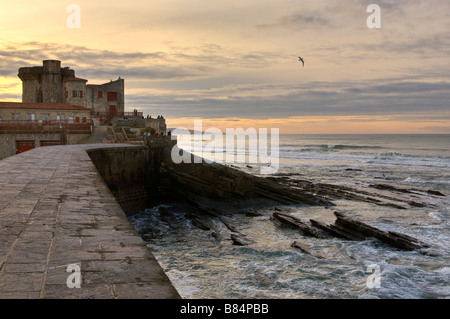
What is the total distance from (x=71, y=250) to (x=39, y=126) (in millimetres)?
40858

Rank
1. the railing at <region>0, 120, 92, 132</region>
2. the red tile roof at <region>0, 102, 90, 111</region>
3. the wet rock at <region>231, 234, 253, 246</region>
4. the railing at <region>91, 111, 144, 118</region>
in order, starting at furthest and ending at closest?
the railing at <region>91, 111, 144, 118</region>, the red tile roof at <region>0, 102, 90, 111</region>, the railing at <region>0, 120, 92, 132</region>, the wet rock at <region>231, 234, 253, 246</region>

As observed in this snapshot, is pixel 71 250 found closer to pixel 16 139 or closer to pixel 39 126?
pixel 16 139

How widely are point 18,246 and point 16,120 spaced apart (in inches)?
1700

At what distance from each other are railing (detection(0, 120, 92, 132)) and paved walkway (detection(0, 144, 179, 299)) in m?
35.3

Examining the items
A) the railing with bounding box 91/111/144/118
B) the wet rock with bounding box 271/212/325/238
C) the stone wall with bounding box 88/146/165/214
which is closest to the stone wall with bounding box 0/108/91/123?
the railing with bounding box 91/111/144/118

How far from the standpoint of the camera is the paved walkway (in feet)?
11.6

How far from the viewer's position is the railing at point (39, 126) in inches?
1574

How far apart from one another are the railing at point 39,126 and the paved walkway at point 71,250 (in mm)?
35302

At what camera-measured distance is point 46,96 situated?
6259cm

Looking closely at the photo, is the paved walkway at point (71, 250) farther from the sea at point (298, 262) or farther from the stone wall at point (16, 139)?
the stone wall at point (16, 139)
